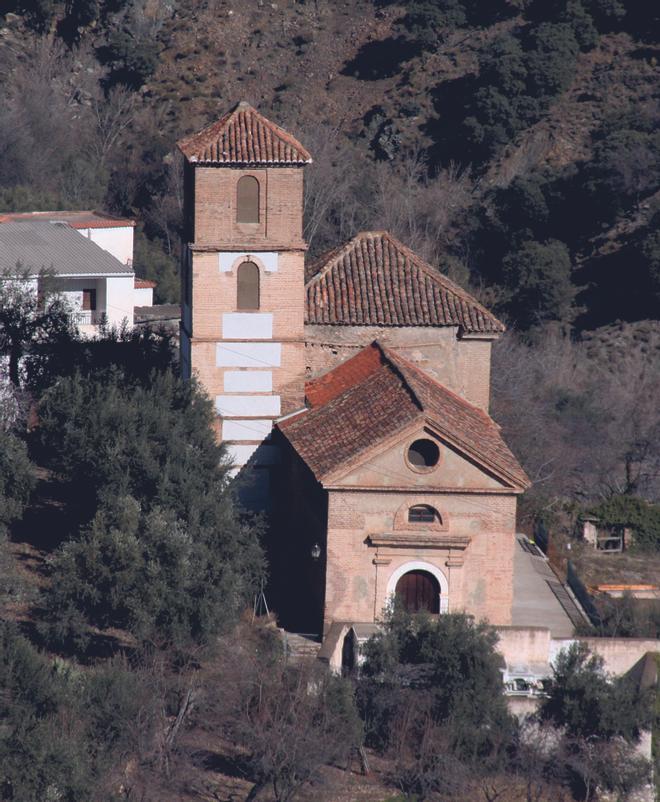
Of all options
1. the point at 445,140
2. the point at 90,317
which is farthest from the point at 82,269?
the point at 445,140

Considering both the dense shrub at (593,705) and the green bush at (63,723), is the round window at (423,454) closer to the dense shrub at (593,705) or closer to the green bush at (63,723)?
the dense shrub at (593,705)

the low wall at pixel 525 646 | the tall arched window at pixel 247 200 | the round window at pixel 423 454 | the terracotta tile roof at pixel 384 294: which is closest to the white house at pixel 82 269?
the terracotta tile roof at pixel 384 294

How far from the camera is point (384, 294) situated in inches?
1422

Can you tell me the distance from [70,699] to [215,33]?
203 feet

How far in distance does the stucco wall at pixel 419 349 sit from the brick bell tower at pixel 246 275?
1207 mm

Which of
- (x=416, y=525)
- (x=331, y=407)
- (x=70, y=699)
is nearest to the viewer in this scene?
(x=70, y=699)

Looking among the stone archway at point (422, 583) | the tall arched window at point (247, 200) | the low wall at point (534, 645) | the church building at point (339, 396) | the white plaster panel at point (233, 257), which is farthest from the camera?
the white plaster panel at point (233, 257)

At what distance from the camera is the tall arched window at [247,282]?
112ft

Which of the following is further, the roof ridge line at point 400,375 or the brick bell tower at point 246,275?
the brick bell tower at point 246,275

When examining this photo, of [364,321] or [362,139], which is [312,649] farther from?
[362,139]

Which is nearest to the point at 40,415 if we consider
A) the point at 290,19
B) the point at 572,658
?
the point at 572,658

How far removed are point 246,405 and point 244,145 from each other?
5657 millimetres

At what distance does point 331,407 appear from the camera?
33.5 meters

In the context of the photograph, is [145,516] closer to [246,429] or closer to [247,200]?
[246,429]
